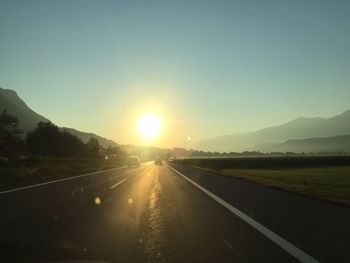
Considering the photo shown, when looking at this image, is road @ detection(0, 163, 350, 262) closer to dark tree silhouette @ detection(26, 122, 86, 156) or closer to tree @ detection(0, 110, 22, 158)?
tree @ detection(0, 110, 22, 158)

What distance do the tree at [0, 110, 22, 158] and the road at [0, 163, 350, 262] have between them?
74.7m

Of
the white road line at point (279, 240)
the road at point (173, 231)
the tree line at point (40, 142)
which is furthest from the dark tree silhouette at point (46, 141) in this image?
the white road line at point (279, 240)

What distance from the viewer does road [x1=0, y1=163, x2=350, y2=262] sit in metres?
6.83

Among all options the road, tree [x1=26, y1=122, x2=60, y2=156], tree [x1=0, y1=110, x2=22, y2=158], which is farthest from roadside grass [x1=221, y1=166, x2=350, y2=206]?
tree [x1=26, y1=122, x2=60, y2=156]

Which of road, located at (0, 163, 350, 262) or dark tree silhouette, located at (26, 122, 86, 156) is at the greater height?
dark tree silhouette, located at (26, 122, 86, 156)

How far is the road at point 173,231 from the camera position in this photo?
6.83 m

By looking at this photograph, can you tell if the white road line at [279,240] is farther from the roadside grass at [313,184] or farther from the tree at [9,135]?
the tree at [9,135]

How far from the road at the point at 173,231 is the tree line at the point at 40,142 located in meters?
72.6

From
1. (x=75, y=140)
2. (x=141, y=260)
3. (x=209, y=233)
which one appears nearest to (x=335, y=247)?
(x=209, y=233)

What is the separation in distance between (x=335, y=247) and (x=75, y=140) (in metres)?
133

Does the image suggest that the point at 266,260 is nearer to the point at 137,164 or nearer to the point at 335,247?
the point at 335,247

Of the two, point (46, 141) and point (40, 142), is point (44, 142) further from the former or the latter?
point (40, 142)

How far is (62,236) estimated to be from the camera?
843 cm

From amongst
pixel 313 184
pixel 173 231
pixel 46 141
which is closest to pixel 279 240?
pixel 173 231
